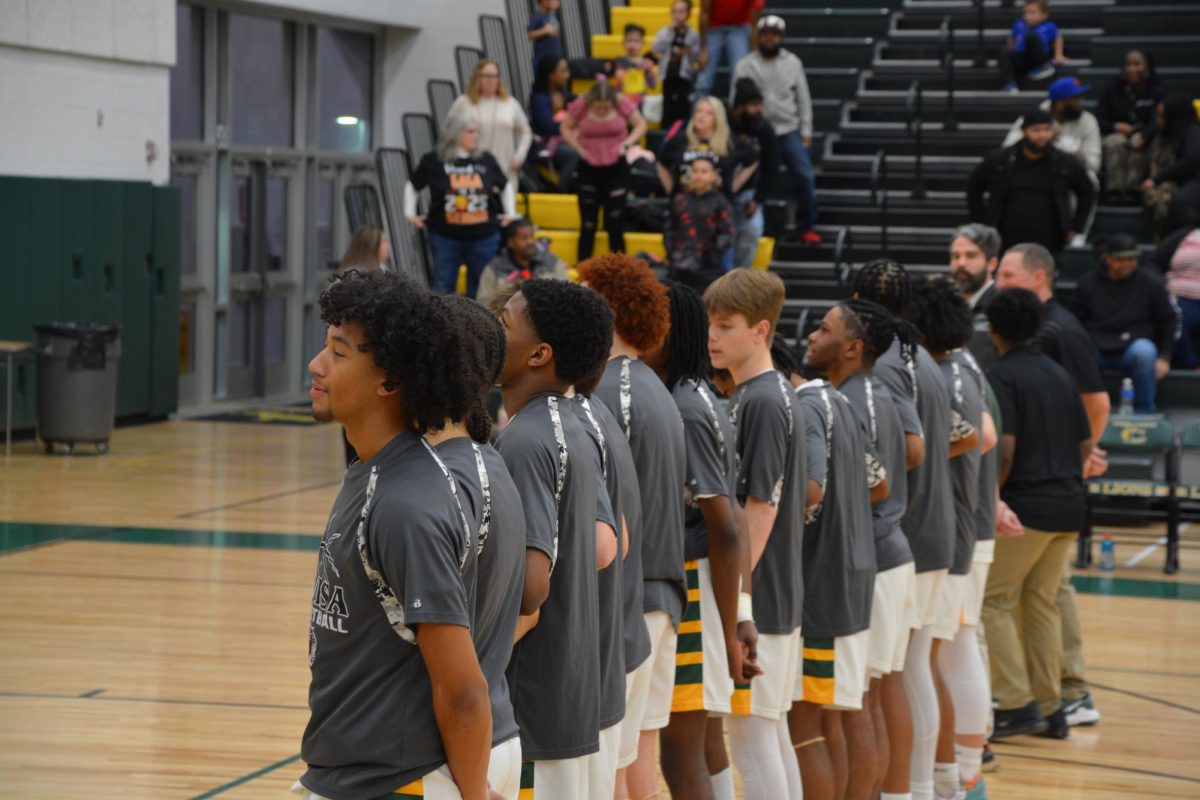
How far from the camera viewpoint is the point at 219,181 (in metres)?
15.9

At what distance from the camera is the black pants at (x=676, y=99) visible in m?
14.8

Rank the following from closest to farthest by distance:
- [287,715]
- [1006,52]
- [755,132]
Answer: [287,715] → [755,132] → [1006,52]

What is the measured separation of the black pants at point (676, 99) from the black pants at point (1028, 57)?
2965 millimetres

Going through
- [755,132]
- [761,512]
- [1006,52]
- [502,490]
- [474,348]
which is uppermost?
[1006,52]

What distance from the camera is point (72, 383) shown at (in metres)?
12.4

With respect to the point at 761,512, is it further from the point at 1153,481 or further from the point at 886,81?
the point at 886,81

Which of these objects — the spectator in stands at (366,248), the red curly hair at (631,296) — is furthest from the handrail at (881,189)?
the red curly hair at (631,296)

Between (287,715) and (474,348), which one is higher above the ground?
(474,348)

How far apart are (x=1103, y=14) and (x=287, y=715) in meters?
12.8

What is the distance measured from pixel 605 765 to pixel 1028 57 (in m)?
13.0

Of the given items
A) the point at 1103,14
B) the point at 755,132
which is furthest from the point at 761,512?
the point at 1103,14

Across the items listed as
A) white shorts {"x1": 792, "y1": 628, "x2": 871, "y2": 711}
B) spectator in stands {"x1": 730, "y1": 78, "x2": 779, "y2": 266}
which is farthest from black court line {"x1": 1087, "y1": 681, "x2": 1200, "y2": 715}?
spectator in stands {"x1": 730, "y1": 78, "x2": 779, "y2": 266}

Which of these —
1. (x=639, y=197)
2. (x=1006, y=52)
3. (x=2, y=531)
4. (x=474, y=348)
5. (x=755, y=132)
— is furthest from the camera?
(x=1006, y=52)

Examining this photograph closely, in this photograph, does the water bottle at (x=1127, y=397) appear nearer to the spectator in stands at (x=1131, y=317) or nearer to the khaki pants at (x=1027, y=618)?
the spectator in stands at (x=1131, y=317)
